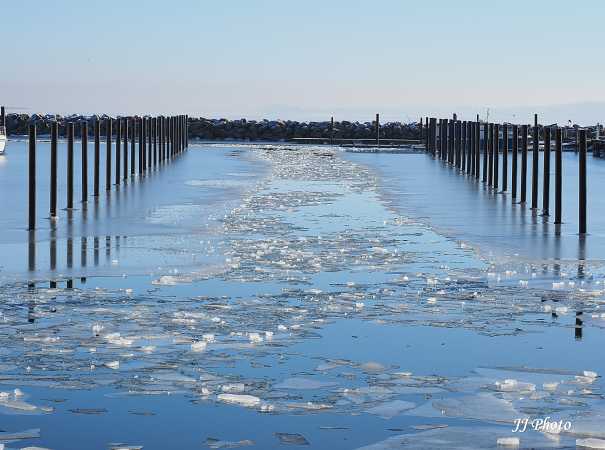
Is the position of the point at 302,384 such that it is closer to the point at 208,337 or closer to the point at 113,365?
the point at 113,365

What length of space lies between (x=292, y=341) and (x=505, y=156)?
21.5 m

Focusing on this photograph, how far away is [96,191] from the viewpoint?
81.5 feet

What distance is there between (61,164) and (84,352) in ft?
110

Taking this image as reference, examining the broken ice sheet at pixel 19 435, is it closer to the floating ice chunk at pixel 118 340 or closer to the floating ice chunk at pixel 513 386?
the floating ice chunk at pixel 118 340

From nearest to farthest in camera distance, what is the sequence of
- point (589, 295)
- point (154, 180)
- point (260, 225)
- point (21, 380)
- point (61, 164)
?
point (21, 380), point (589, 295), point (260, 225), point (154, 180), point (61, 164)

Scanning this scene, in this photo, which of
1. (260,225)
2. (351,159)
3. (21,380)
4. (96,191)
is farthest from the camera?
(351,159)

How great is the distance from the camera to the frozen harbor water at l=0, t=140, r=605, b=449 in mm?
6684

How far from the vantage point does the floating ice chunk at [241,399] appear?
7121 mm

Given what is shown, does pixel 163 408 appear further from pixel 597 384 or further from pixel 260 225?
pixel 260 225

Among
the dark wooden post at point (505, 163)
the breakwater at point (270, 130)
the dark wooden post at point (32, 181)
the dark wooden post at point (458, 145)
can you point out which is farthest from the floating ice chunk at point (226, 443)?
the breakwater at point (270, 130)

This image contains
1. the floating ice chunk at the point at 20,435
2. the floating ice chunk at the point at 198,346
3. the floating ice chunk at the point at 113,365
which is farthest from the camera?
the floating ice chunk at the point at 198,346

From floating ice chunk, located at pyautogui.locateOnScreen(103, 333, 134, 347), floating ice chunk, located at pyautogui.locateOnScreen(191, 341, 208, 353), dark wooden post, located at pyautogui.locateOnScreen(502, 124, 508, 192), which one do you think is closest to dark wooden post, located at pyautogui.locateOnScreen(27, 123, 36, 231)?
floating ice chunk, located at pyautogui.locateOnScreen(103, 333, 134, 347)

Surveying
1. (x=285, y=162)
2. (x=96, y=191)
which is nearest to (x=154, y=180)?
(x=96, y=191)

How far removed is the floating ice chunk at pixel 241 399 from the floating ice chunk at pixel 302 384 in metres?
0.32
